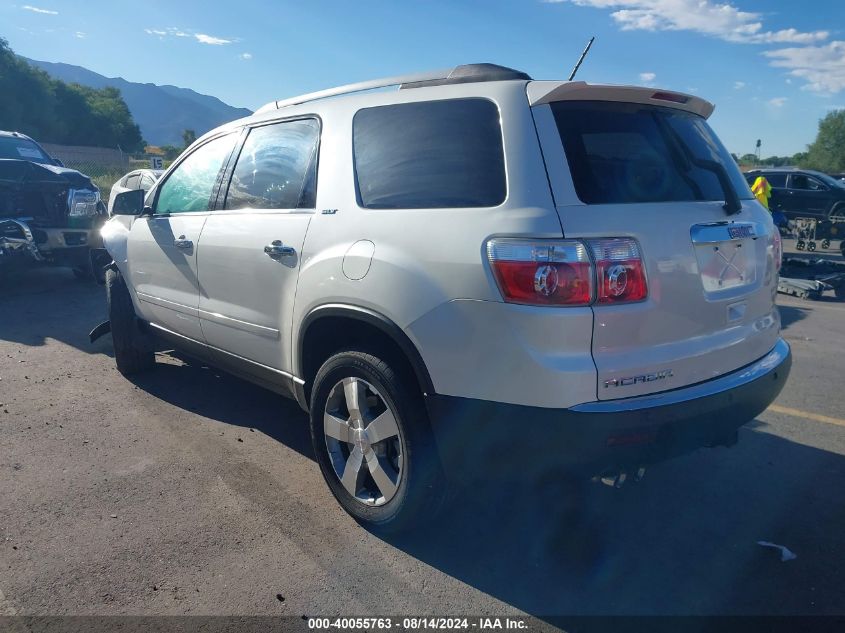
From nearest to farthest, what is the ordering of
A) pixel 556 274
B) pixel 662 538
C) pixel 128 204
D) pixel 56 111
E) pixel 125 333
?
pixel 556 274 < pixel 662 538 < pixel 128 204 < pixel 125 333 < pixel 56 111

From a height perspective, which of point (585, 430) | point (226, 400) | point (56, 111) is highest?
point (56, 111)

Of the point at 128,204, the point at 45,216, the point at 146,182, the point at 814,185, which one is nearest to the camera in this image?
the point at 128,204

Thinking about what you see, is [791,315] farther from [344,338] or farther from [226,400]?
[344,338]

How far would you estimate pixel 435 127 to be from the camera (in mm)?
2922

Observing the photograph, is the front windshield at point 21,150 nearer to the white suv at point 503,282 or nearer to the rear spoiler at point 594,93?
the white suv at point 503,282

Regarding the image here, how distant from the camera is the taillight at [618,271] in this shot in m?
2.42

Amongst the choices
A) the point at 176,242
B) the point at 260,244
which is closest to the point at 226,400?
the point at 176,242

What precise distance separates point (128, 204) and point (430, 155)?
2971 mm

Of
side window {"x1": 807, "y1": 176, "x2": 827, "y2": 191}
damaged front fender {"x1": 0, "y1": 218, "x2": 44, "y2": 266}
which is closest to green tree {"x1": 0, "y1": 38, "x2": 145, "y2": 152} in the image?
damaged front fender {"x1": 0, "y1": 218, "x2": 44, "y2": 266}

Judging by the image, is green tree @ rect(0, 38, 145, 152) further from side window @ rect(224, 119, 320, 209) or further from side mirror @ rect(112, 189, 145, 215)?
side window @ rect(224, 119, 320, 209)

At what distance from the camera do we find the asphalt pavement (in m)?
2.73

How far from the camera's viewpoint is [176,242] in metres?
4.39

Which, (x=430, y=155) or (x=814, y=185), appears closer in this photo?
(x=430, y=155)

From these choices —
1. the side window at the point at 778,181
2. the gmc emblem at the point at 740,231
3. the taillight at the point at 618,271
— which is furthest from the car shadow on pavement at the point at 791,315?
the side window at the point at 778,181
